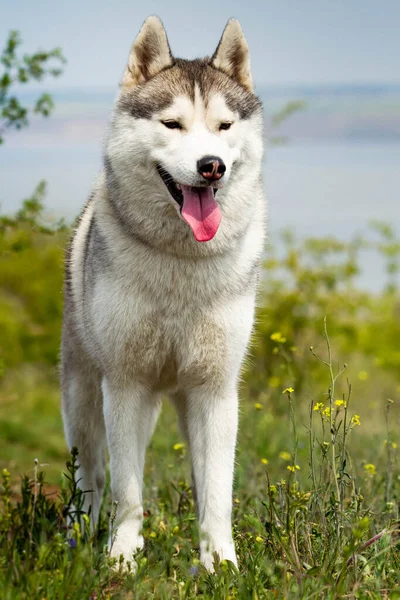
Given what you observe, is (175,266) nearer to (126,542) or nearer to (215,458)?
(215,458)

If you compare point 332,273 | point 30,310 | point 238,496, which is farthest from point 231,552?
point 30,310

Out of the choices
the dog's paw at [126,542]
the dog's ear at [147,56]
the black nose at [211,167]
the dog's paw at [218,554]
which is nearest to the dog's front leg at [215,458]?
the dog's paw at [218,554]

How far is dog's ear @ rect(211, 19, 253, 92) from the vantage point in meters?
4.01

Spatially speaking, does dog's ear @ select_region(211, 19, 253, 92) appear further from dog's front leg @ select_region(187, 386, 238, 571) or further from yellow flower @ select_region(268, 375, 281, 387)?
yellow flower @ select_region(268, 375, 281, 387)

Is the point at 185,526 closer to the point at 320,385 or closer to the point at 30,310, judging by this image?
the point at 320,385

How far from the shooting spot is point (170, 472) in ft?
18.3

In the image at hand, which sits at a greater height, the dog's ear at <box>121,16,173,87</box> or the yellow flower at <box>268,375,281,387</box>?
the dog's ear at <box>121,16,173,87</box>

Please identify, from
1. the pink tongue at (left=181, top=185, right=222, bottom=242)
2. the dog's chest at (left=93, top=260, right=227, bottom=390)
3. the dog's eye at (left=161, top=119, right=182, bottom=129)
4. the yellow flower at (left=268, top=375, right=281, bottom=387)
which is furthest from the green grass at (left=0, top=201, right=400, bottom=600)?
the dog's eye at (left=161, top=119, right=182, bottom=129)

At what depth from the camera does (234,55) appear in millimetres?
4070

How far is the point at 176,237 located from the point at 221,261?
0.26 metres

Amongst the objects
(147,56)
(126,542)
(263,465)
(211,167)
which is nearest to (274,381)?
(263,465)

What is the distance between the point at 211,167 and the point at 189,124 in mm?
310

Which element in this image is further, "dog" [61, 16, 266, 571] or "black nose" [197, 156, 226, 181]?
"dog" [61, 16, 266, 571]

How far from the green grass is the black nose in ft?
2.79
